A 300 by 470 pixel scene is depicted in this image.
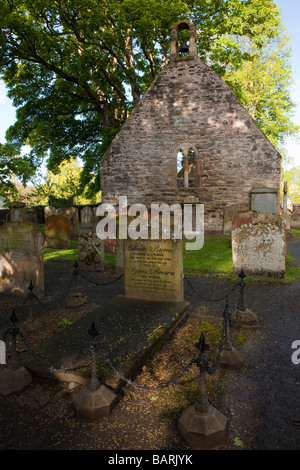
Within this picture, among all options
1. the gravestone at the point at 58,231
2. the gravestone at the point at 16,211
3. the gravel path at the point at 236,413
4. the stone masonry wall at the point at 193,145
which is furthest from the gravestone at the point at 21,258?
the stone masonry wall at the point at 193,145

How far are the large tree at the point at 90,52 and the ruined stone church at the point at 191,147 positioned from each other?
3.25 meters

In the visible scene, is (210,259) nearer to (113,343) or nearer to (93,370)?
(113,343)

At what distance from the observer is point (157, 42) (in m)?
19.3

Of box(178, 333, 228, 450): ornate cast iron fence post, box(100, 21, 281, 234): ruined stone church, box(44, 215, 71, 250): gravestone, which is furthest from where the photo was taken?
box(100, 21, 281, 234): ruined stone church

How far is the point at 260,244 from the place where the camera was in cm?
809

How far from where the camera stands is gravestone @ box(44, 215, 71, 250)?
12.9 metres

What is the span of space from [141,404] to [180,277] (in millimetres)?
2644

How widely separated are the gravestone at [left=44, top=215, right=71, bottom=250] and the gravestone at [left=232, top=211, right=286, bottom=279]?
745 cm

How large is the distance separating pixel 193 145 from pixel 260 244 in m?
8.66

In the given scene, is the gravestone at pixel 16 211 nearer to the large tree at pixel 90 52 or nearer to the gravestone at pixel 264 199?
the large tree at pixel 90 52

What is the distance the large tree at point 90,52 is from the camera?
51.7 feet

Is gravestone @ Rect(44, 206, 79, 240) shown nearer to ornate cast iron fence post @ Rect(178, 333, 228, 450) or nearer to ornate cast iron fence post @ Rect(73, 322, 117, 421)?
ornate cast iron fence post @ Rect(73, 322, 117, 421)

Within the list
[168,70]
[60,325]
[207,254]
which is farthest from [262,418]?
[168,70]

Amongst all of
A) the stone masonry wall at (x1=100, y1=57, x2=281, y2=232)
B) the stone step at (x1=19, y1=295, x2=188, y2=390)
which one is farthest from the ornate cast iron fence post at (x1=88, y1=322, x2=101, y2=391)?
the stone masonry wall at (x1=100, y1=57, x2=281, y2=232)
